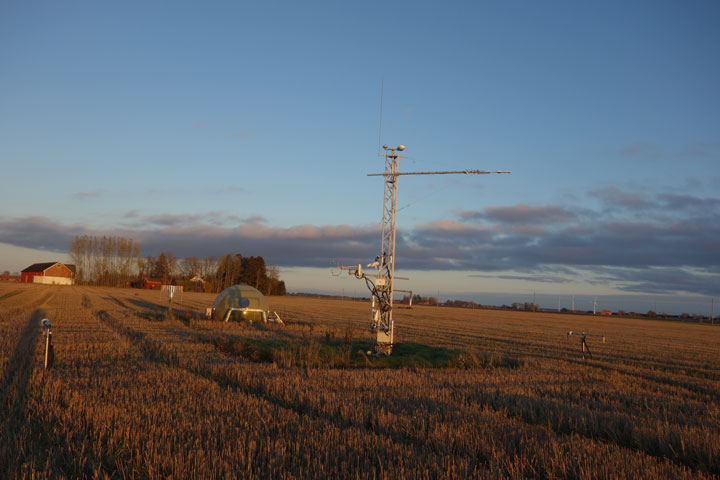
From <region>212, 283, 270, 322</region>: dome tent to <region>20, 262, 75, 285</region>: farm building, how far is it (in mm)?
118381

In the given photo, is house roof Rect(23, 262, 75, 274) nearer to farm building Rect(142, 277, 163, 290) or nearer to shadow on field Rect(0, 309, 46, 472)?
farm building Rect(142, 277, 163, 290)

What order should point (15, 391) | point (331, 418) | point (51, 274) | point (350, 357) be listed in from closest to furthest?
point (331, 418)
point (15, 391)
point (350, 357)
point (51, 274)

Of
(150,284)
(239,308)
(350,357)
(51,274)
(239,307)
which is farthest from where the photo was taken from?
(51,274)


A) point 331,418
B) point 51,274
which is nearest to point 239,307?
point 331,418

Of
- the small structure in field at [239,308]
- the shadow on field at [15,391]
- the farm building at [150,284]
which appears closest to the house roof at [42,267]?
the farm building at [150,284]

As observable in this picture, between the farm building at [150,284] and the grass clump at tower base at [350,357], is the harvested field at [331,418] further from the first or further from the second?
the farm building at [150,284]

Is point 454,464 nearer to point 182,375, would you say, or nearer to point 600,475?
point 600,475

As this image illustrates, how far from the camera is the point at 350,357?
1750 centimetres

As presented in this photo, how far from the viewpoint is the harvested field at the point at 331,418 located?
6301 millimetres

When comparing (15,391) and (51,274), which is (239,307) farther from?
(51,274)

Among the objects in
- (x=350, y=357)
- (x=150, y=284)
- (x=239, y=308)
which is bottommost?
(x=150, y=284)

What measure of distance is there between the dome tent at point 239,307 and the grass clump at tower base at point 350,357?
12756mm

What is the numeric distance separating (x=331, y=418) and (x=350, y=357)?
28.1 feet

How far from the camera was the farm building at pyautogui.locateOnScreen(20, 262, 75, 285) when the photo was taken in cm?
12900
